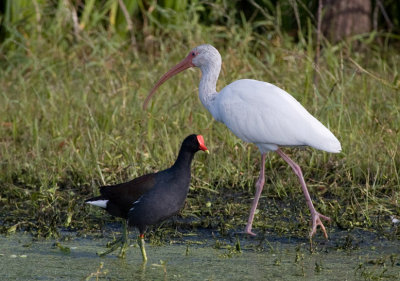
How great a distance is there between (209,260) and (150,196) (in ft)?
1.67

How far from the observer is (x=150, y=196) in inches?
189

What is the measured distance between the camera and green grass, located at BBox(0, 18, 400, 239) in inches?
227

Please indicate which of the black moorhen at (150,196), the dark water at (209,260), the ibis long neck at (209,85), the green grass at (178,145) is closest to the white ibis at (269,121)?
the ibis long neck at (209,85)

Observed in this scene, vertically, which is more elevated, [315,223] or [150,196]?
[150,196]

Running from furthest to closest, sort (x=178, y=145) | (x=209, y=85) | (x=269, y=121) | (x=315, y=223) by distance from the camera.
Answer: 1. (x=178, y=145)
2. (x=209, y=85)
3. (x=269, y=121)
4. (x=315, y=223)

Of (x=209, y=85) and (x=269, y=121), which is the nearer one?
(x=269, y=121)

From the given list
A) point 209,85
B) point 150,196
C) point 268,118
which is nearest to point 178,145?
point 209,85

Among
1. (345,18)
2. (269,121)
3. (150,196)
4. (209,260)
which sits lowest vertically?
(209,260)

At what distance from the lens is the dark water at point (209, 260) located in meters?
4.46

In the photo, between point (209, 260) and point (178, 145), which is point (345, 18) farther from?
point (209, 260)

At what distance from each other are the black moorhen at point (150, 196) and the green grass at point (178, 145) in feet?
2.07

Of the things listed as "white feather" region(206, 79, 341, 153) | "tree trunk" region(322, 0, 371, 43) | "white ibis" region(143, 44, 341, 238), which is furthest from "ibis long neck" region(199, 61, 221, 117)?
"tree trunk" region(322, 0, 371, 43)

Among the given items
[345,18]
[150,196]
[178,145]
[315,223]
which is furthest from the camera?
[345,18]

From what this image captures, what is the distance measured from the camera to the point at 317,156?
6.47 metres
